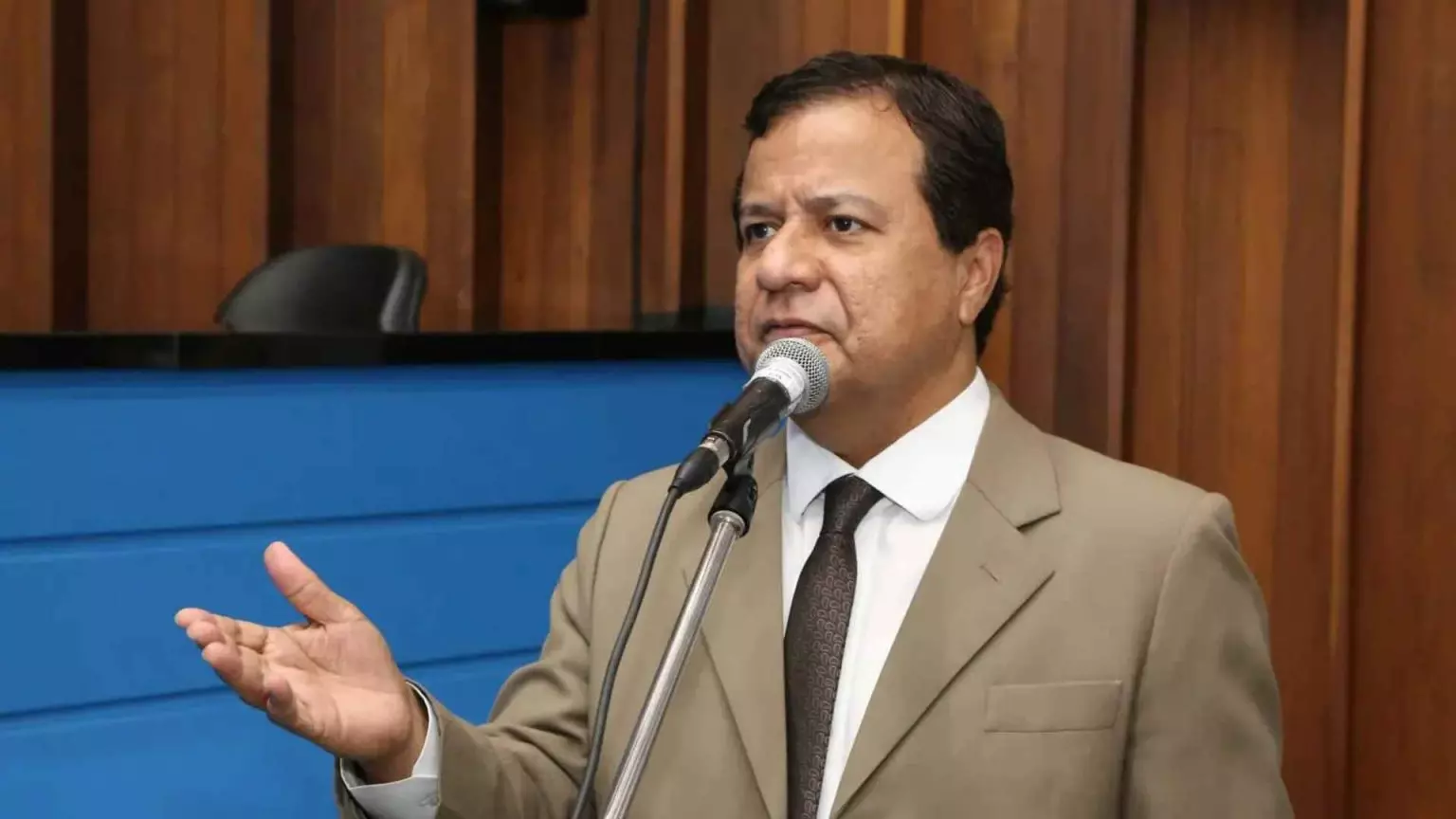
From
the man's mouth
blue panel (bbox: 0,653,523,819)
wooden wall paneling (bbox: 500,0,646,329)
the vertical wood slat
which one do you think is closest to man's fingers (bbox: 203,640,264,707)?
the man's mouth

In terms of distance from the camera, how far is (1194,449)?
2.41 metres

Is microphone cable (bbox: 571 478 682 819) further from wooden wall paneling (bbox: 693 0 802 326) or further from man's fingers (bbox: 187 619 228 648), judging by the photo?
wooden wall paneling (bbox: 693 0 802 326)

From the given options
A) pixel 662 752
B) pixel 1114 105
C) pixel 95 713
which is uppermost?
pixel 1114 105

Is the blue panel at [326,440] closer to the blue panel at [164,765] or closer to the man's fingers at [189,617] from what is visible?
the blue panel at [164,765]

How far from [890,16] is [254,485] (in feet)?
4.13

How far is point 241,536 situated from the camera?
84.4 inches

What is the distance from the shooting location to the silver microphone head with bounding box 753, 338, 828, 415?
1.28 meters

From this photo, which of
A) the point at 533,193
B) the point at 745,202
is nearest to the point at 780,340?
the point at 745,202

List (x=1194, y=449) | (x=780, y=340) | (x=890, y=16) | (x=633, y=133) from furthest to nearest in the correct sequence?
(x=633, y=133) → (x=890, y=16) → (x=1194, y=449) → (x=780, y=340)

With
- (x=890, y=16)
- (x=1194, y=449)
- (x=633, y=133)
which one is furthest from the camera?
(x=633, y=133)

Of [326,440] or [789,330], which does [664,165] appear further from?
[789,330]

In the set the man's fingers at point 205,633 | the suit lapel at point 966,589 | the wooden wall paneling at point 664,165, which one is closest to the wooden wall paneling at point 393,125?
the wooden wall paneling at point 664,165

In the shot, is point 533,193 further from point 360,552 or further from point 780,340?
point 780,340

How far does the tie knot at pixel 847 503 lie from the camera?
1559mm
